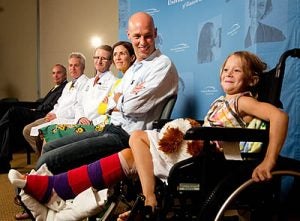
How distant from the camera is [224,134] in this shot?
1.10 metres

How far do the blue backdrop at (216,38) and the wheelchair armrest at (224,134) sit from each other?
0.78m

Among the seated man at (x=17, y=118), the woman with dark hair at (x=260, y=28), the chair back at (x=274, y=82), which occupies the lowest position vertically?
the seated man at (x=17, y=118)

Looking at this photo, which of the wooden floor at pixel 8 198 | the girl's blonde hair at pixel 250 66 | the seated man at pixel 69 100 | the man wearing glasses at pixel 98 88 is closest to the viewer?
the girl's blonde hair at pixel 250 66

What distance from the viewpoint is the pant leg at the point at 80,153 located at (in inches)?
66.4

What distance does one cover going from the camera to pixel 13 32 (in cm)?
532

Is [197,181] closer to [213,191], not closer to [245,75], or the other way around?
[213,191]

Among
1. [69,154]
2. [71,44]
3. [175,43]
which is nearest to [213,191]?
[69,154]

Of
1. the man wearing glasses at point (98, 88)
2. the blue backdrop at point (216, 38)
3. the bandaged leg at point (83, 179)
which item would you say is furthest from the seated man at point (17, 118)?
the bandaged leg at point (83, 179)

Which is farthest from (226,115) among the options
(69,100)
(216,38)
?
(69,100)

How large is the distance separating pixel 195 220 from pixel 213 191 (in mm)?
152

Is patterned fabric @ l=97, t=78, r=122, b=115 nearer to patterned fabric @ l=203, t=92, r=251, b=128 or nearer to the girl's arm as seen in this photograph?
patterned fabric @ l=203, t=92, r=251, b=128

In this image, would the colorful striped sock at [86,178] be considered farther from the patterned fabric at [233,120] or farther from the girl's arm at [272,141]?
the girl's arm at [272,141]

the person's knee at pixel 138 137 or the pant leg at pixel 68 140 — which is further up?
the person's knee at pixel 138 137

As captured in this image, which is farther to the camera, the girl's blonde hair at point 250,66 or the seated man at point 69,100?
the seated man at point 69,100
